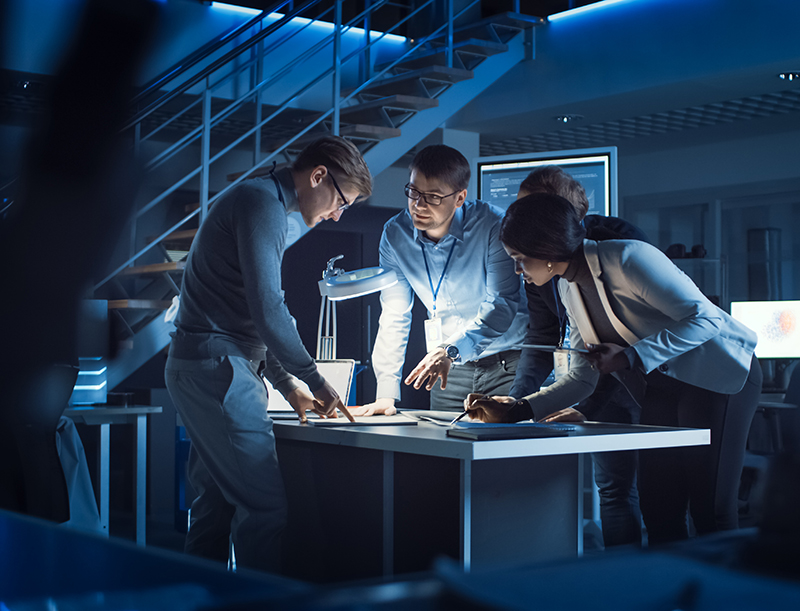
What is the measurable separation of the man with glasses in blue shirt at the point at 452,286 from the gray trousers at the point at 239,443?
→ 67cm

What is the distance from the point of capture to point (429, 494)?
6.00ft

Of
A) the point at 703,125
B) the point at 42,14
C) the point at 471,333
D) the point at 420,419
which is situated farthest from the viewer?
the point at 703,125

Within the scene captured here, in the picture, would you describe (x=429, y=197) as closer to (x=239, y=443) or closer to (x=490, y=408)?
(x=490, y=408)

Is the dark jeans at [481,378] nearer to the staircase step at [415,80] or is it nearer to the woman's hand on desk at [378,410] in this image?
the woman's hand on desk at [378,410]

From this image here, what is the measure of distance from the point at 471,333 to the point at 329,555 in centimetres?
82

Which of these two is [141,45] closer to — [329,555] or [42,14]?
[329,555]

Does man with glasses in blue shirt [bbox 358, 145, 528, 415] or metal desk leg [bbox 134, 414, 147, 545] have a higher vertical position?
man with glasses in blue shirt [bbox 358, 145, 528, 415]

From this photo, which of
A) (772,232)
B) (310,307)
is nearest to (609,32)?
(772,232)

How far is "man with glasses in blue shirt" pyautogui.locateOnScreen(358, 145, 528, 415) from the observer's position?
257cm

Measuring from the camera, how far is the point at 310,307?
675cm

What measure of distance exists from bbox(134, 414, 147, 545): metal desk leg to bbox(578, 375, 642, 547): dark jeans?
1897 mm

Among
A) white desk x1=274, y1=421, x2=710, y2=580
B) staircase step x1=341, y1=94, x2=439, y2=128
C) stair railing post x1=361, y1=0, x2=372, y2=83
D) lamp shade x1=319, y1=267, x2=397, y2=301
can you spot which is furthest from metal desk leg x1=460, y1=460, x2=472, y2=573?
stair railing post x1=361, y1=0, x2=372, y2=83

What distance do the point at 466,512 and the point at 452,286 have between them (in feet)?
3.88

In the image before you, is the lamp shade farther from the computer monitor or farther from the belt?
the computer monitor
